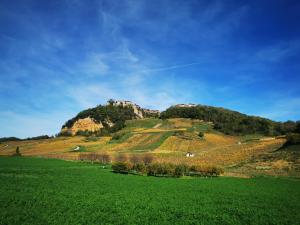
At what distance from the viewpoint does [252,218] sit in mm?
20766

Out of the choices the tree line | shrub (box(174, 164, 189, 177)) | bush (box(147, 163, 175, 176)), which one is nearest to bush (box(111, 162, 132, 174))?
bush (box(147, 163, 175, 176))

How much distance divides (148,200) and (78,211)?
7.78 m

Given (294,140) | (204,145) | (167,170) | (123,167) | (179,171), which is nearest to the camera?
(179,171)

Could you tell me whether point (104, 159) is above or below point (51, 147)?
below

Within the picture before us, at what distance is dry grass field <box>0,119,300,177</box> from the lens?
232ft

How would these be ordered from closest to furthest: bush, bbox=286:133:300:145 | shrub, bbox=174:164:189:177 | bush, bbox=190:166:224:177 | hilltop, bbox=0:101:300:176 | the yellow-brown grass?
shrub, bbox=174:164:189:177
bush, bbox=190:166:224:177
hilltop, bbox=0:101:300:176
bush, bbox=286:133:300:145
the yellow-brown grass

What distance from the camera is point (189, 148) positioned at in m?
104

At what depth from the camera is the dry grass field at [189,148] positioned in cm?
7062

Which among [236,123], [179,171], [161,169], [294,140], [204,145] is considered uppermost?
[236,123]

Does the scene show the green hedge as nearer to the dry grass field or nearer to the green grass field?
the dry grass field

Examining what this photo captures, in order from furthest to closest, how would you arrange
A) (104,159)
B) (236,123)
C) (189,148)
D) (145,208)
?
1. (236,123)
2. (189,148)
3. (104,159)
4. (145,208)

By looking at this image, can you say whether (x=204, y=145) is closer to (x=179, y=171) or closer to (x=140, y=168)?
(x=140, y=168)

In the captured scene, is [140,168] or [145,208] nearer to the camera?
[145,208]

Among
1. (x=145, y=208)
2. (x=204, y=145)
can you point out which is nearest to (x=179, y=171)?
(x=145, y=208)
